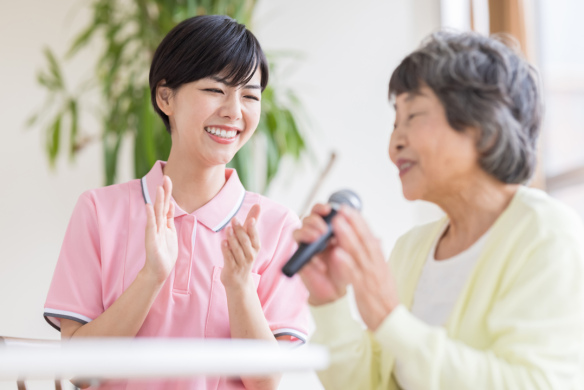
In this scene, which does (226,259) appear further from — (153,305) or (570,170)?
(570,170)

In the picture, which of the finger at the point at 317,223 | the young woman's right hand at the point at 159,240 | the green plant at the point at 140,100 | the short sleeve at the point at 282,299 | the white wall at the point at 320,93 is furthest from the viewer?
the white wall at the point at 320,93

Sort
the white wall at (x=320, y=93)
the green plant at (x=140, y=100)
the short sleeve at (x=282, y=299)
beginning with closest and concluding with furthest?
the short sleeve at (x=282, y=299) → the green plant at (x=140, y=100) → the white wall at (x=320, y=93)

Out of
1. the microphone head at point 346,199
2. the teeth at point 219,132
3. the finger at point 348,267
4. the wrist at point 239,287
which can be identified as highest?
the teeth at point 219,132

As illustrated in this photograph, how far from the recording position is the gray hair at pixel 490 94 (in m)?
1.00

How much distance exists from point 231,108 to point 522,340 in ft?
2.69

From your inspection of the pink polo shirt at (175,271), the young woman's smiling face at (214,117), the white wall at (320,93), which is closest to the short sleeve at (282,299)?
the pink polo shirt at (175,271)

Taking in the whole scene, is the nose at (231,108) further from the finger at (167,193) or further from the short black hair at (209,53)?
the finger at (167,193)

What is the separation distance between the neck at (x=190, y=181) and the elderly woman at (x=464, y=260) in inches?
21.7

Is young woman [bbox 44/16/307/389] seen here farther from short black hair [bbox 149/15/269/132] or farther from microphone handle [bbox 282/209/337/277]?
microphone handle [bbox 282/209/337/277]

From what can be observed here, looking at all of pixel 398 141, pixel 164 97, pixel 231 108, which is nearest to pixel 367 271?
pixel 398 141

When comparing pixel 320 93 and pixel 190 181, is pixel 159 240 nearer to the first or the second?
pixel 190 181

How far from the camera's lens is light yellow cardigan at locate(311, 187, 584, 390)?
0.88 m

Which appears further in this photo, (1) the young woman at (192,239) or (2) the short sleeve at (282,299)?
(2) the short sleeve at (282,299)

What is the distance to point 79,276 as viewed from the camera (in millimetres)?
1426
